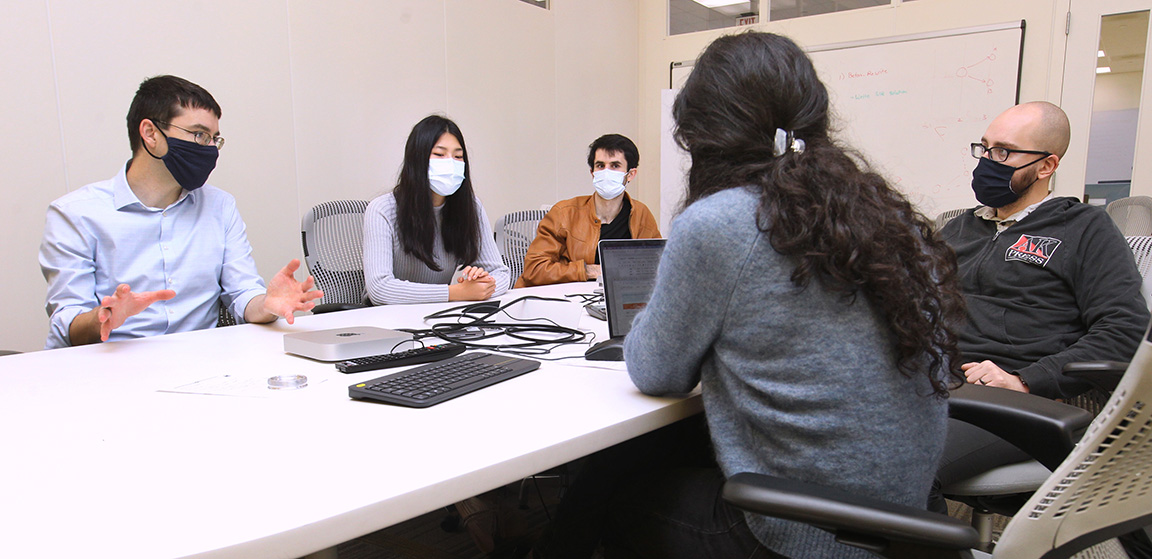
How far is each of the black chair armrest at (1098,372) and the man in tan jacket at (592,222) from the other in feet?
5.30

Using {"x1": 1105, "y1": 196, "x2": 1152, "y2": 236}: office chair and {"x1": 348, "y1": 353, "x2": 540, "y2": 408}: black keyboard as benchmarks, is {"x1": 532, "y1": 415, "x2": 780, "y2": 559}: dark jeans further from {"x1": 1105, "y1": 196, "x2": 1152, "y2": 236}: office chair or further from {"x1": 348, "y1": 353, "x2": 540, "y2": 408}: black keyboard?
{"x1": 1105, "y1": 196, "x2": 1152, "y2": 236}: office chair

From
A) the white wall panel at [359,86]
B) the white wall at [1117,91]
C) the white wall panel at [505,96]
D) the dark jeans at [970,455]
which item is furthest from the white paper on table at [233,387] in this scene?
the white wall at [1117,91]

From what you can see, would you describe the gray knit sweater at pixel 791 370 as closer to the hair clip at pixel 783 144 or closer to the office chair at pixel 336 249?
the hair clip at pixel 783 144

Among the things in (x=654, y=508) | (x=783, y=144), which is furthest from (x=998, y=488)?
(x=783, y=144)

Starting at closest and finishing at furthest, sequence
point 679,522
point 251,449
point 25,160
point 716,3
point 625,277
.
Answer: point 251,449, point 679,522, point 625,277, point 25,160, point 716,3

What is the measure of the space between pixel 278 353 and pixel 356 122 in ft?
7.03

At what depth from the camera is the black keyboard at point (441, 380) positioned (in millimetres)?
992

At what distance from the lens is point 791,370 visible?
0.82 meters

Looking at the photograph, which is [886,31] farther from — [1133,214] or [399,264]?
[399,264]

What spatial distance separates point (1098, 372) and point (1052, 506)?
0.85 meters

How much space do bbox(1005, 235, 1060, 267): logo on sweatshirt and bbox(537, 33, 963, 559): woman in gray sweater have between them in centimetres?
94

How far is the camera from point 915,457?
0.85 meters

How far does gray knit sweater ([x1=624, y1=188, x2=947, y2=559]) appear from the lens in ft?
2.66

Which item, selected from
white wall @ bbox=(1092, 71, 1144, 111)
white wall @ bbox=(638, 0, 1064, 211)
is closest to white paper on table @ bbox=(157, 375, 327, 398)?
white wall @ bbox=(638, 0, 1064, 211)
